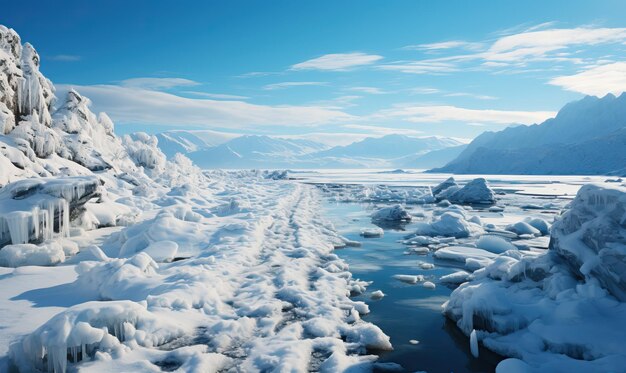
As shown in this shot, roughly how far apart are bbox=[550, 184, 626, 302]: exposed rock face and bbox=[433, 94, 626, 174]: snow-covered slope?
13060 cm

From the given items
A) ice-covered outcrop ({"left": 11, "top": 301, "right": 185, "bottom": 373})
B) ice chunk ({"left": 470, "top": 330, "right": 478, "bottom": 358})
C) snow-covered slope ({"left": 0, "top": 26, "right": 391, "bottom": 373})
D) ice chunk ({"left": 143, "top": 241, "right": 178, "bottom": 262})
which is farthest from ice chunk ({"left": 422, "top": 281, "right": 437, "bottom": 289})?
ice chunk ({"left": 143, "top": 241, "right": 178, "bottom": 262})

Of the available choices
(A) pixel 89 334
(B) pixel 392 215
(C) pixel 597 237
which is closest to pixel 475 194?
(B) pixel 392 215

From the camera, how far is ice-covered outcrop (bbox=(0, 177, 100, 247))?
1082 centimetres

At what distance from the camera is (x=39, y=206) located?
38.3 ft

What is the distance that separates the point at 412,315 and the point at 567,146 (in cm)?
15277

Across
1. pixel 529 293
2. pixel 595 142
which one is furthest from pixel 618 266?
pixel 595 142

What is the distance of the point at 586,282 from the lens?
22.7 feet

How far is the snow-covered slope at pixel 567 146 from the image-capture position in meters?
122

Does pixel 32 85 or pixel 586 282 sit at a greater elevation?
pixel 32 85

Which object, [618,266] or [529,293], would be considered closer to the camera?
[618,266]

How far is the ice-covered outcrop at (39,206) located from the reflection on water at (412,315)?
31.4 ft

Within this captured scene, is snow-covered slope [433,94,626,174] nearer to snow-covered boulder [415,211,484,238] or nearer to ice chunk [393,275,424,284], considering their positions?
snow-covered boulder [415,211,484,238]

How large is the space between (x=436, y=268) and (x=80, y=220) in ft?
44.7

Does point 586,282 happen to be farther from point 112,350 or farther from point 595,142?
point 595,142
